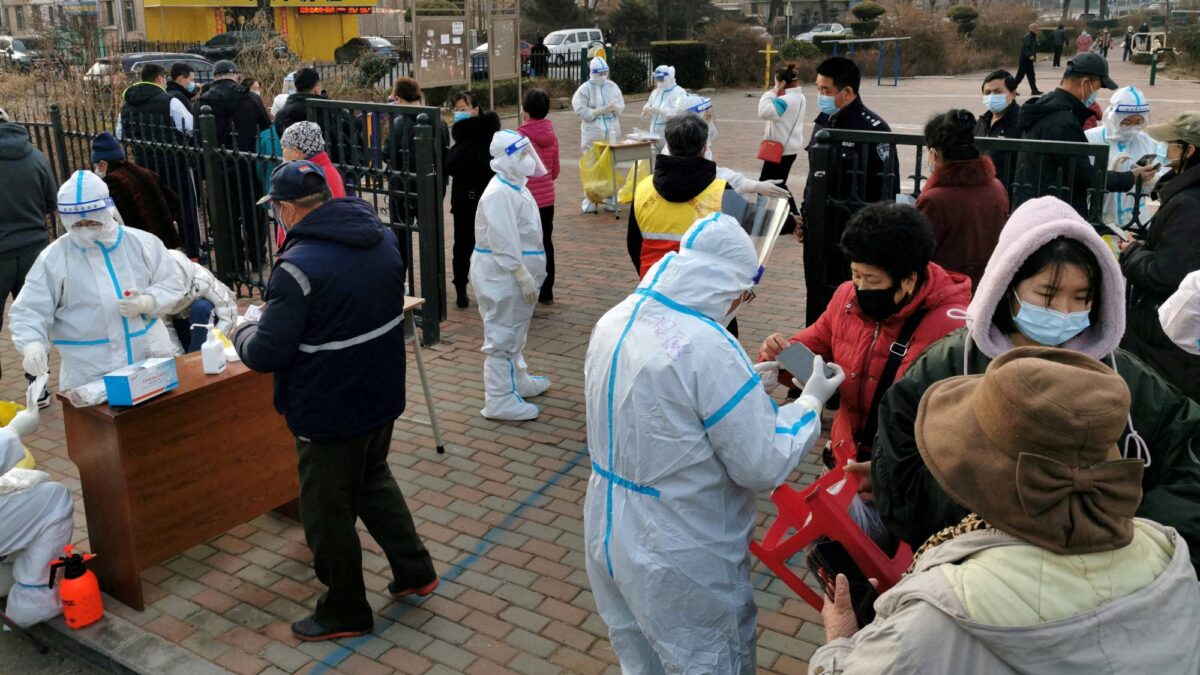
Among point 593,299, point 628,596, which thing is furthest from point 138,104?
point 628,596

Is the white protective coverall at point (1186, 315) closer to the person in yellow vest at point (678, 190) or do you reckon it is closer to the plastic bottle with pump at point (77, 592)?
the person in yellow vest at point (678, 190)

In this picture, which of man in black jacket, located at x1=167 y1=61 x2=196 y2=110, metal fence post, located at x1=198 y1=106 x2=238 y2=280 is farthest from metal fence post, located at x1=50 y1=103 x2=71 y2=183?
metal fence post, located at x1=198 y1=106 x2=238 y2=280

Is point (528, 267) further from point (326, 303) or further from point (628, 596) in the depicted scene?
Result: point (628, 596)

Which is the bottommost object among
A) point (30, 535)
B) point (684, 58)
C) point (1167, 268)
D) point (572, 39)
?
point (30, 535)

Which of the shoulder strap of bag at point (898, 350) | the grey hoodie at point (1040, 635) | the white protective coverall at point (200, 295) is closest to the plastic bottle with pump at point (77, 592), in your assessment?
the white protective coverall at point (200, 295)

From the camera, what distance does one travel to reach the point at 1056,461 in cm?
179

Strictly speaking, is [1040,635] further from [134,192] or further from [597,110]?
[597,110]

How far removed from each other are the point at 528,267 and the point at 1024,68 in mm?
24548

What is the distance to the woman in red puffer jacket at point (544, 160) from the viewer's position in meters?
9.02

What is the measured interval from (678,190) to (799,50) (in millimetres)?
31496

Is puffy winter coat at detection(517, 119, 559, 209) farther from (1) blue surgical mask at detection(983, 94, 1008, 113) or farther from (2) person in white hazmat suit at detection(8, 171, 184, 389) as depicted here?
(2) person in white hazmat suit at detection(8, 171, 184, 389)

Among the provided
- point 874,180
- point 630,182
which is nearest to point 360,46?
point 630,182

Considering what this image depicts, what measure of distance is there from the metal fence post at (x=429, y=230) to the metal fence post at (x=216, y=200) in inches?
87.0

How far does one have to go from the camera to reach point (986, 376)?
1.91 metres
